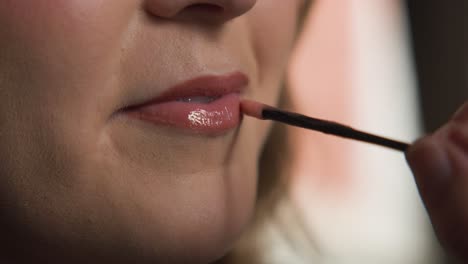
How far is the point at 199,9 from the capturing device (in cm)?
42

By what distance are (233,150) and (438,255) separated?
744mm

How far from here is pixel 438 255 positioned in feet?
3.62

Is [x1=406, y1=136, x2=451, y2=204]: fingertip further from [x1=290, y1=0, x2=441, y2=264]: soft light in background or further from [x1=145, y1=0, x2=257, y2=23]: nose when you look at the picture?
[x1=290, y1=0, x2=441, y2=264]: soft light in background

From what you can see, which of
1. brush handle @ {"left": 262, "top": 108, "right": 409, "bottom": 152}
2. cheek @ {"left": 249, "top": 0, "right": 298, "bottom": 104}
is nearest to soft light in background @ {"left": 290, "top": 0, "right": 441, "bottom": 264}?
cheek @ {"left": 249, "top": 0, "right": 298, "bottom": 104}

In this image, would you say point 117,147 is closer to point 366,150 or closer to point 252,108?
point 252,108

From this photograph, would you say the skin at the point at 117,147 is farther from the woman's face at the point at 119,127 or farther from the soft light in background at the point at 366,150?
the soft light in background at the point at 366,150

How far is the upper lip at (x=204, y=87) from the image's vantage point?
0.43 meters

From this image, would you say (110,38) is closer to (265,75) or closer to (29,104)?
(29,104)

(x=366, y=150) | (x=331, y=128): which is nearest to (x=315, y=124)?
(x=331, y=128)

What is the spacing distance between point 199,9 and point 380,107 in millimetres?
694

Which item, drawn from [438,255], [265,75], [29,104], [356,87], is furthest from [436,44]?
[29,104]

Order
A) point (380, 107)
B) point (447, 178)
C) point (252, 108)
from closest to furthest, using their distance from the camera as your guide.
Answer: point (447, 178) < point (252, 108) < point (380, 107)

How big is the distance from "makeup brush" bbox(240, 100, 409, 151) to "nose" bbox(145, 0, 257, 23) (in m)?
0.07

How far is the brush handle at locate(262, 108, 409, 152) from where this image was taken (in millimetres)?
413
